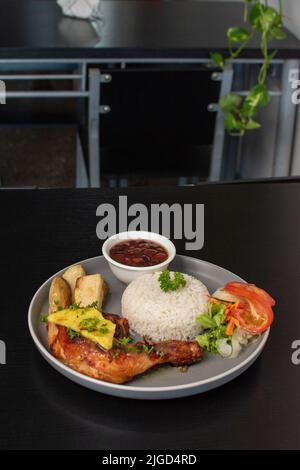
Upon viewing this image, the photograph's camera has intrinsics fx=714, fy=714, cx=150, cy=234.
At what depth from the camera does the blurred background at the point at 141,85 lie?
8.72ft

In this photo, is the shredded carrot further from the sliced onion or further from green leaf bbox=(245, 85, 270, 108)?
green leaf bbox=(245, 85, 270, 108)

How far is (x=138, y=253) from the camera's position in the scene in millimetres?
1541

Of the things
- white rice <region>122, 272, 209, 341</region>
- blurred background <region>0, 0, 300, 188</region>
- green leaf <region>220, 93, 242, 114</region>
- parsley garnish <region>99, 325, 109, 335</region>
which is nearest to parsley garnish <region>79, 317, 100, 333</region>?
parsley garnish <region>99, 325, 109, 335</region>

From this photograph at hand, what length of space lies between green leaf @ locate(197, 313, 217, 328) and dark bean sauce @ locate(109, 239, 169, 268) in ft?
0.74

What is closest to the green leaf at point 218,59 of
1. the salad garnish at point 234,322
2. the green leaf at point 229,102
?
the green leaf at point 229,102

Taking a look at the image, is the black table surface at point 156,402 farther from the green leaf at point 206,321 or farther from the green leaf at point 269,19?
the green leaf at point 269,19

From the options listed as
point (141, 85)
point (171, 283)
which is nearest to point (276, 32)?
point (141, 85)

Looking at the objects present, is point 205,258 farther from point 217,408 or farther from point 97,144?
point 97,144

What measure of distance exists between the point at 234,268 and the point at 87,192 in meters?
0.48

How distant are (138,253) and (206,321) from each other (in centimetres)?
29

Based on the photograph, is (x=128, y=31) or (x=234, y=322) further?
(x=128, y=31)

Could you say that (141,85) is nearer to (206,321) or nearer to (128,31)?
(128,31)

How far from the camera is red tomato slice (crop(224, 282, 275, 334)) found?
128cm

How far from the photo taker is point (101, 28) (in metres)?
2.95
